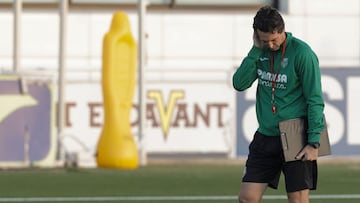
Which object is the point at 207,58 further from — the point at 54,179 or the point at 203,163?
the point at 54,179

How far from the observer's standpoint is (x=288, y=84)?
364 inches

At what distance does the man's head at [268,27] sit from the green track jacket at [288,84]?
0.21 m

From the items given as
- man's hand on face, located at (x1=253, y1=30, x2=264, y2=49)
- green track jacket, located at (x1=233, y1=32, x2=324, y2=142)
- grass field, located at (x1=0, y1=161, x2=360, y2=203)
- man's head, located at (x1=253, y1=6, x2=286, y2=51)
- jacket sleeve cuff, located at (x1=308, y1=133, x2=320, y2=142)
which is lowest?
grass field, located at (x1=0, y1=161, x2=360, y2=203)

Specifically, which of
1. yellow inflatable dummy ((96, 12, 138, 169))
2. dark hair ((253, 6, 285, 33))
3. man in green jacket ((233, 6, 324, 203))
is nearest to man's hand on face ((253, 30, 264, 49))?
man in green jacket ((233, 6, 324, 203))

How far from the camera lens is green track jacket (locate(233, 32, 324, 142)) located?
9.12 m

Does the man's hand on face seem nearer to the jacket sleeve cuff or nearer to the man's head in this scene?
the man's head

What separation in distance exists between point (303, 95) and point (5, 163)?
10199 millimetres

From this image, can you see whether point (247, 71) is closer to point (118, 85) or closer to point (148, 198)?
point (148, 198)

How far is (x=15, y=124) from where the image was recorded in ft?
62.3

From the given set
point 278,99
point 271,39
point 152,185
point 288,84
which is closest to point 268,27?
point 271,39

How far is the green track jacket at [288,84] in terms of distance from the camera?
29.9 feet

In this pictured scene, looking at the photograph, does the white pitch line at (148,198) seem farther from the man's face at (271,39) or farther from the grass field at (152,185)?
the man's face at (271,39)

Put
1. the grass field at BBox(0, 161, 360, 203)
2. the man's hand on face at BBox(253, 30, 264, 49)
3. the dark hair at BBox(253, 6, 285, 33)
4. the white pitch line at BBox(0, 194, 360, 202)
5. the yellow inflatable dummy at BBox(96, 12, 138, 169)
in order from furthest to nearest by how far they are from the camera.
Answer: the yellow inflatable dummy at BBox(96, 12, 138, 169) < the grass field at BBox(0, 161, 360, 203) < the white pitch line at BBox(0, 194, 360, 202) < the man's hand on face at BBox(253, 30, 264, 49) < the dark hair at BBox(253, 6, 285, 33)

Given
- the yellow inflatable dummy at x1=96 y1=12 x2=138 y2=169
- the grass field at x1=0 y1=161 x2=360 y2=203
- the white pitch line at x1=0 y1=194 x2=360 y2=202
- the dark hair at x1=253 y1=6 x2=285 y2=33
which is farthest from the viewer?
the yellow inflatable dummy at x1=96 y1=12 x2=138 y2=169
